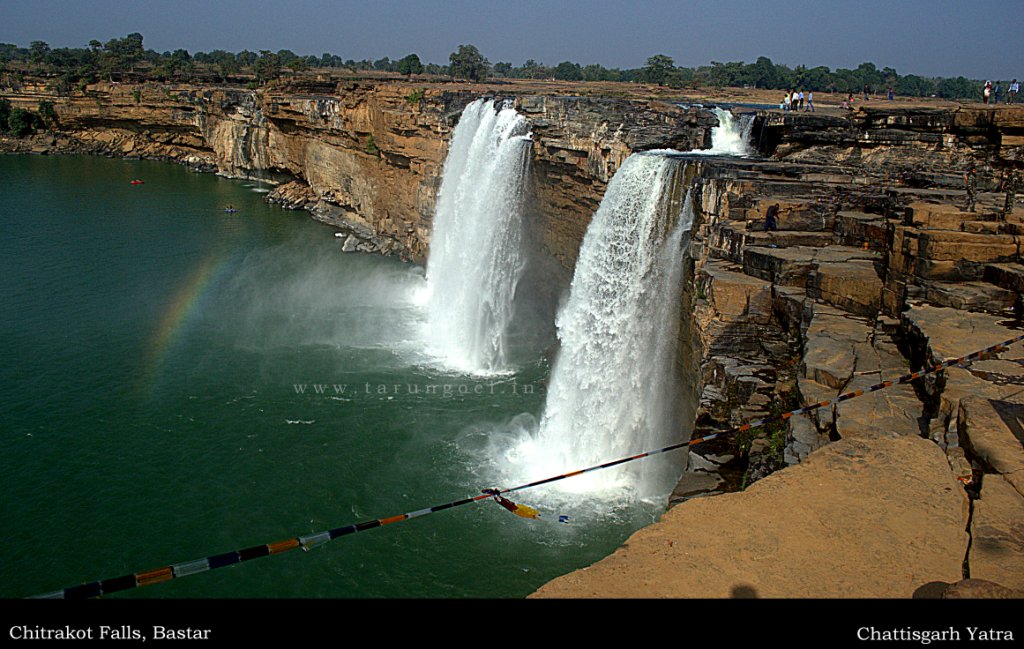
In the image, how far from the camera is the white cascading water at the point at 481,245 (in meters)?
19.2

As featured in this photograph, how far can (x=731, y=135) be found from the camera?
16.9 meters

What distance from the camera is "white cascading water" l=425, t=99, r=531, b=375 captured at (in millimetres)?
19188

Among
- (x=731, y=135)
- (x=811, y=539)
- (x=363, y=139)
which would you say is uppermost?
(x=363, y=139)

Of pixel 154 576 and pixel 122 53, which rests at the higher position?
pixel 122 53

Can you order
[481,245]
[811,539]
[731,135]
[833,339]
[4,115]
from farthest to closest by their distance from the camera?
[4,115] < [481,245] < [731,135] < [833,339] < [811,539]

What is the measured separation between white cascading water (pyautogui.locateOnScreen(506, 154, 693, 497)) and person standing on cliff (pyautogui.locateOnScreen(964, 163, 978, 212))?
13.1 ft

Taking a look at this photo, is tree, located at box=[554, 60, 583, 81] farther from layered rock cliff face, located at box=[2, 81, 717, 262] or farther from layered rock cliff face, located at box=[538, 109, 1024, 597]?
layered rock cliff face, located at box=[538, 109, 1024, 597]

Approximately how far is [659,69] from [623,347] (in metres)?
27.0

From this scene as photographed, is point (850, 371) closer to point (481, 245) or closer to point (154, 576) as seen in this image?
point (154, 576)

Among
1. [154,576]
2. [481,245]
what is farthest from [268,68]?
[154,576]

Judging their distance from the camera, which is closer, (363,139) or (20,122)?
(363,139)

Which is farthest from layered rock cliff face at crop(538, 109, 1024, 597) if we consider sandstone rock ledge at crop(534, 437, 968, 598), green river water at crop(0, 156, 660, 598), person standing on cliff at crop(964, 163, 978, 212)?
green river water at crop(0, 156, 660, 598)

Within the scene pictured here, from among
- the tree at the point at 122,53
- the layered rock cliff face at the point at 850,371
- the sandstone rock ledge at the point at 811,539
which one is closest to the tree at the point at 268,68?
the tree at the point at 122,53

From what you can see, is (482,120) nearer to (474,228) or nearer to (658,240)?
(474,228)
